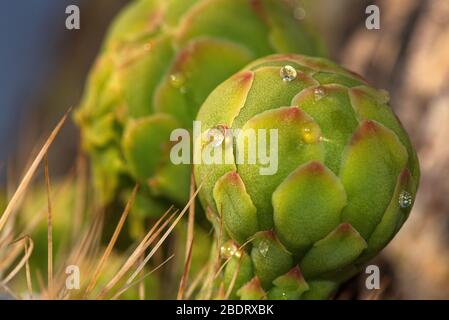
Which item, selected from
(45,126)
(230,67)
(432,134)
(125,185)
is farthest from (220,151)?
(45,126)

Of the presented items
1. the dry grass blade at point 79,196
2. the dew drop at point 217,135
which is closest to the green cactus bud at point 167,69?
the dry grass blade at point 79,196

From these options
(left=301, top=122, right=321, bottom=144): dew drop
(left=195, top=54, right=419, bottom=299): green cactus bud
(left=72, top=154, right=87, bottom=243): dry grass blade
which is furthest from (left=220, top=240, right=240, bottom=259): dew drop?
(left=72, top=154, right=87, bottom=243): dry grass blade

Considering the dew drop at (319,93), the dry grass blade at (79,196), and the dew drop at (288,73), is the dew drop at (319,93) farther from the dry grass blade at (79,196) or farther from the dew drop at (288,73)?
the dry grass blade at (79,196)

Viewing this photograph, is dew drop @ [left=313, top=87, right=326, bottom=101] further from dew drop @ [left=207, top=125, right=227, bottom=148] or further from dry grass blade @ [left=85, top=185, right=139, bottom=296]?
dry grass blade @ [left=85, top=185, right=139, bottom=296]

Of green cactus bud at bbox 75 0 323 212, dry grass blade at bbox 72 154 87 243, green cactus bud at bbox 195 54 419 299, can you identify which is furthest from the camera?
dry grass blade at bbox 72 154 87 243

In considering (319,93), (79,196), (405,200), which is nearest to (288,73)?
(319,93)

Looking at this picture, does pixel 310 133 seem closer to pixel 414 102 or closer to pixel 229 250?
pixel 229 250
